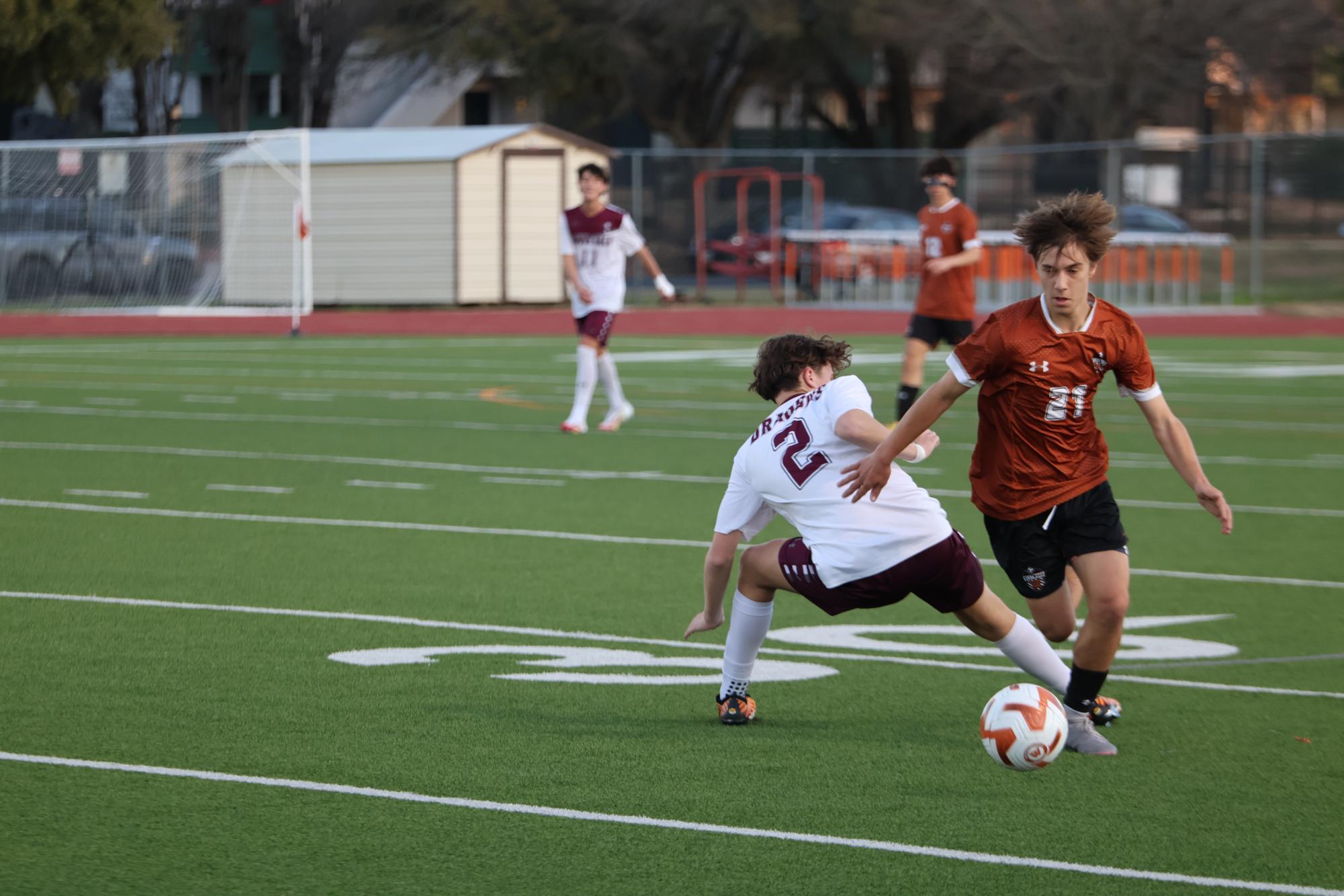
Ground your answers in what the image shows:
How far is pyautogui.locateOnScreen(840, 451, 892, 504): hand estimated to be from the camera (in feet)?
18.0

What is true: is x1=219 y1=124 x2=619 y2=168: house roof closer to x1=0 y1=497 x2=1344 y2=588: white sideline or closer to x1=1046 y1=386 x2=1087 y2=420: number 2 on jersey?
x1=0 y1=497 x2=1344 y2=588: white sideline

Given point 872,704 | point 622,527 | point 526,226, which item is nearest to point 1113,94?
point 526,226

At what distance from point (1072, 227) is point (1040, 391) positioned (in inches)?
20.3

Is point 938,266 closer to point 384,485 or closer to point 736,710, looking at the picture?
point 384,485

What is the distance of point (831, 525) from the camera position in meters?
5.78

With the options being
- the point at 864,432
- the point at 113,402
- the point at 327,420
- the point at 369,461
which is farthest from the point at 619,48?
the point at 864,432

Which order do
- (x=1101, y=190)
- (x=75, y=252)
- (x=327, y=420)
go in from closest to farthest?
(x=327, y=420) < (x=75, y=252) < (x=1101, y=190)

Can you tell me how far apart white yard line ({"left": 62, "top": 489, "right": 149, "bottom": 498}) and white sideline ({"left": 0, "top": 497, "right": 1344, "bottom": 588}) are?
13.2 inches

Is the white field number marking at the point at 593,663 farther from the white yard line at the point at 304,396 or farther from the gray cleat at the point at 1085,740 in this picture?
the white yard line at the point at 304,396

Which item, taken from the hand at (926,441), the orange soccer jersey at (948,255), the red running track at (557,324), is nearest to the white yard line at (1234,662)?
the hand at (926,441)

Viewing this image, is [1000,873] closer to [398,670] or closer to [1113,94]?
[398,670]

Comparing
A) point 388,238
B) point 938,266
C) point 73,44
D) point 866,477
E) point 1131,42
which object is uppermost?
point 1131,42

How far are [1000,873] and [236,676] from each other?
3157 millimetres

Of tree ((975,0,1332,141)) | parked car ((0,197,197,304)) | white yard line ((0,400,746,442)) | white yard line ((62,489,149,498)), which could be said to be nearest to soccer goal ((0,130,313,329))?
parked car ((0,197,197,304))
